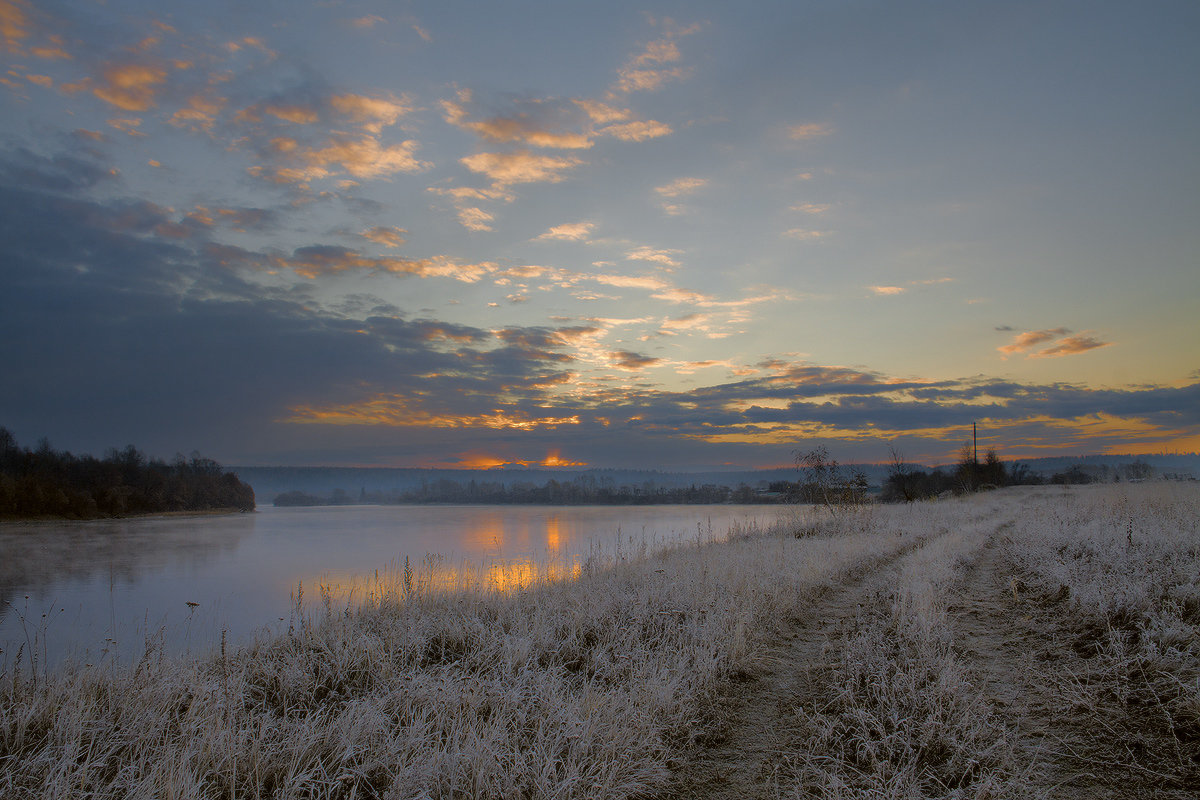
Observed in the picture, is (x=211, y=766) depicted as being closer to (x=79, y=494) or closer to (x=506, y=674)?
(x=506, y=674)

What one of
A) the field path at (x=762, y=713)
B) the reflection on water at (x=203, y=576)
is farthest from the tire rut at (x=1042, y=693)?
the reflection on water at (x=203, y=576)

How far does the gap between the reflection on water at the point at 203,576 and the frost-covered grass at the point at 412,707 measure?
1.04m

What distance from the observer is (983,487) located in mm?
40594

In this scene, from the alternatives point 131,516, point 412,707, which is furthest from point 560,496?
point 412,707

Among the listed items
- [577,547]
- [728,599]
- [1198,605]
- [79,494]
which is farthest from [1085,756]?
[79,494]

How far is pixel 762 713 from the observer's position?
489 cm

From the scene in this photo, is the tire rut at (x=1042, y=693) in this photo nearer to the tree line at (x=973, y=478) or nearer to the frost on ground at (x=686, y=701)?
the frost on ground at (x=686, y=701)

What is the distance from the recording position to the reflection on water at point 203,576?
32.9ft

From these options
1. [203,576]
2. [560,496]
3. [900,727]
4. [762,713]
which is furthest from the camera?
[560,496]

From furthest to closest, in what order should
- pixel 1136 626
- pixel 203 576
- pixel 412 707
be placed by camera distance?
pixel 203 576 → pixel 1136 626 → pixel 412 707

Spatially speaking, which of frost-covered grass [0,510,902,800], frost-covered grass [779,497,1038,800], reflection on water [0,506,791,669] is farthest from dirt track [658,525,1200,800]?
reflection on water [0,506,791,669]

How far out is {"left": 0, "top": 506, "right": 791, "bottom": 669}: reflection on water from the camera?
10039 mm

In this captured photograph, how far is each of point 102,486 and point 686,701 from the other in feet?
231

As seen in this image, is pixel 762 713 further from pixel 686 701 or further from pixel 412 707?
pixel 412 707
